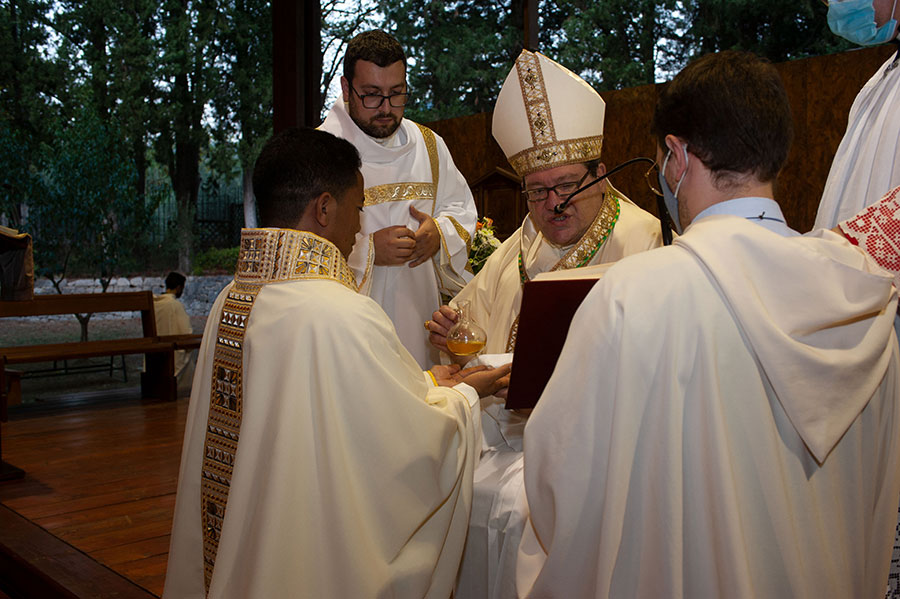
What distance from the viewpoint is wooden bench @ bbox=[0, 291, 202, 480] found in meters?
6.84

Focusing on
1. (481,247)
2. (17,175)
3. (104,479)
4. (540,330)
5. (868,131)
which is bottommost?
(104,479)

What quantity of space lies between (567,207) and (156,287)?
6962mm

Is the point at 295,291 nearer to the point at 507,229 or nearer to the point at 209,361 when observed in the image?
the point at 209,361

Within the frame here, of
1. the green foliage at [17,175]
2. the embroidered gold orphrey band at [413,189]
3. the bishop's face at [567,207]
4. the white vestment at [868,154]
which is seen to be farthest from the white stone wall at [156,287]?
the white vestment at [868,154]

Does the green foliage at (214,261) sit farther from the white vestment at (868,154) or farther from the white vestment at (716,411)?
the white vestment at (716,411)

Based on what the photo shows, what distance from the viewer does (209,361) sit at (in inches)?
87.5

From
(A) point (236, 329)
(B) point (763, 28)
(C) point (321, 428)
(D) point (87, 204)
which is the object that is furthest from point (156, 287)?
(C) point (321, 428)

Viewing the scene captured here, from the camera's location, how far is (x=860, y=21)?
2.20 meters

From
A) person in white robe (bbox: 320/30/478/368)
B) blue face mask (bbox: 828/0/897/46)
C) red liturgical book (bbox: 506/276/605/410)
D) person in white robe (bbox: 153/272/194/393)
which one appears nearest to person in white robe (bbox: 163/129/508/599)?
red liturgical book (bbox: 506/276/605/410)

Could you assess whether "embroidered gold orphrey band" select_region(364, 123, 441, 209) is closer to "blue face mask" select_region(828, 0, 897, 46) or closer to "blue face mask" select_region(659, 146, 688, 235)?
"blue face mask" select_region(828, 0, 897, 46)

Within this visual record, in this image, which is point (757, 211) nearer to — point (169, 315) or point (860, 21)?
point (860, 21)

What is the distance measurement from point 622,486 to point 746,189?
0.58 metres

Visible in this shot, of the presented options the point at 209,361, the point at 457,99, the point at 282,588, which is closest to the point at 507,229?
the point at 457,99

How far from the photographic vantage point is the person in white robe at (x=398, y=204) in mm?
3092
